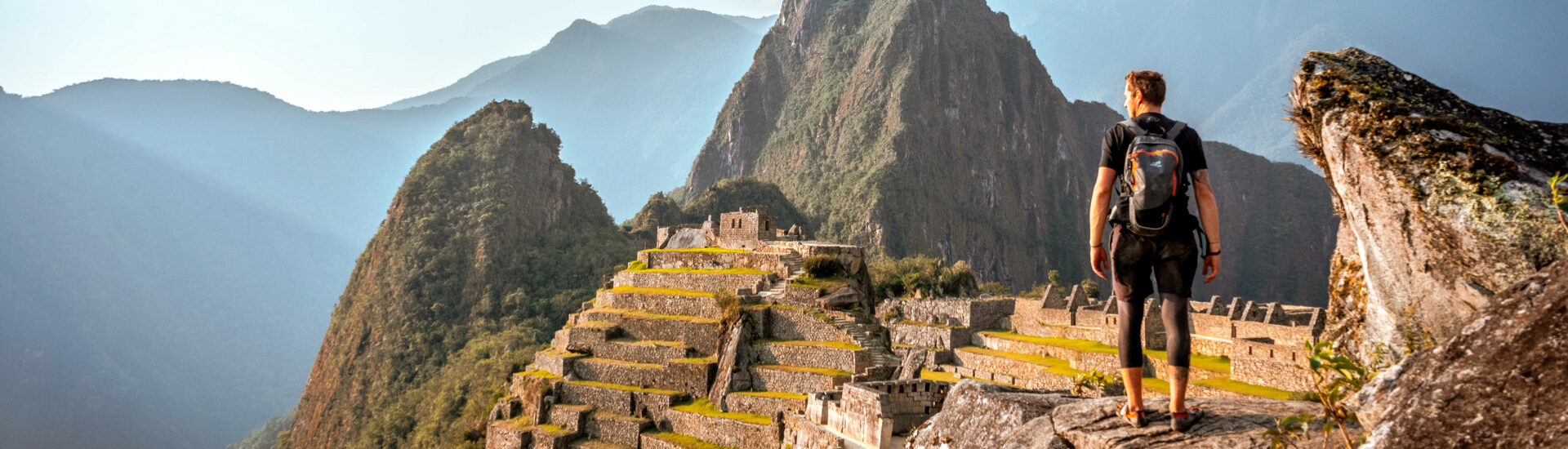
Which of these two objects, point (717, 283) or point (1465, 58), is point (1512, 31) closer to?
point (1465, 58)

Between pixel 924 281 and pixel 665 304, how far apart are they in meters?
40.4

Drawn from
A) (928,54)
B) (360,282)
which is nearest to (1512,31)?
(928,54)

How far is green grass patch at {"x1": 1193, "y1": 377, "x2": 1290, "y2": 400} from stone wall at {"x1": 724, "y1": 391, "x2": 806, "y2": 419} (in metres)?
9.14

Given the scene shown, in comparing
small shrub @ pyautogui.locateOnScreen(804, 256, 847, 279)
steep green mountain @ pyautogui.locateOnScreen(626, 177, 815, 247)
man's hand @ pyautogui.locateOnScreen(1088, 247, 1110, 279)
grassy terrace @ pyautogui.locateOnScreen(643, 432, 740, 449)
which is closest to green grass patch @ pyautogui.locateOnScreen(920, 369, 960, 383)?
small shrub @ pyautogui.locateOnScreen(804, 256, 847, 279)

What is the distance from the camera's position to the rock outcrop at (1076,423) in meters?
3.96

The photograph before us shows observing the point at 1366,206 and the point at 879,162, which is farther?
the point at 879,162

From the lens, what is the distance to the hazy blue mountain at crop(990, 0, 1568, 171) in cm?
10650

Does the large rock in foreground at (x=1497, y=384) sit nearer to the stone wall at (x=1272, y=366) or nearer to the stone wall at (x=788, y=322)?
the stone wall at (x=1272, y=366)

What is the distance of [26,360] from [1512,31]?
191677mm

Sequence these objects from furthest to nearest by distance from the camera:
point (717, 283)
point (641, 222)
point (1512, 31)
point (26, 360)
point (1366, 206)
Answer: point (1512, 31)
point (26, 360)
point (641, 222)
point (717, 283)
point (1366, 206)

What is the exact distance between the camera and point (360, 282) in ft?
252

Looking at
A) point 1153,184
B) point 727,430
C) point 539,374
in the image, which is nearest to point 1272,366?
point 727,430

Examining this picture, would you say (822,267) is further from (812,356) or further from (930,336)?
(930,336)

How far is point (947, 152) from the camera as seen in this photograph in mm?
152500
